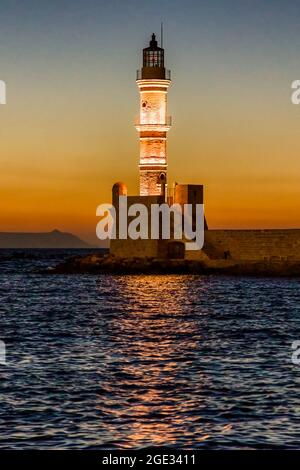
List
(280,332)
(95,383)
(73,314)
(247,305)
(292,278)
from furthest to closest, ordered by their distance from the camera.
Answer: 1. (292,278)
2. (247,305)
3. (73,314)
4. (280,332)
5. (95,383)

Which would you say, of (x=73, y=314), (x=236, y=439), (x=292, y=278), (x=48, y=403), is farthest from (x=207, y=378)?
(x=292, y=278)

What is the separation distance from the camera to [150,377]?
15844 millimetres

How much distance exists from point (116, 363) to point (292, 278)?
3018 centimetres

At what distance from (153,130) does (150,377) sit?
106 feet

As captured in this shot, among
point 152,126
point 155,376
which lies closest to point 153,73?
point 152,126

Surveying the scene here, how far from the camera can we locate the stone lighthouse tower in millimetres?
47500

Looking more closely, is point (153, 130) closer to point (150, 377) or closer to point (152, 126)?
point (152, 126)

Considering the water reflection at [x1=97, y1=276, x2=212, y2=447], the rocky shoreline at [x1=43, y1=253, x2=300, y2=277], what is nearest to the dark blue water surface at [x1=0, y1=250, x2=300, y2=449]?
the water reflection at [x1=97, y1=276, x2=212, y2=447]

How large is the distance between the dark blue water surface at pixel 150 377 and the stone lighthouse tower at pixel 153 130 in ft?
55.3

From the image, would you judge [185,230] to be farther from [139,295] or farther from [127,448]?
[127,448]

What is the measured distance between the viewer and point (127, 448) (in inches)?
440

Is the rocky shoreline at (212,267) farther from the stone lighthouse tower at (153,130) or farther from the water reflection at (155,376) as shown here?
the water reflection at (155,376)

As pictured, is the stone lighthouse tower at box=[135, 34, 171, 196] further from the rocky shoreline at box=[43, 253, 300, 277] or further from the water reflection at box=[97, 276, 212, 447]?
the water reflection at box=[97, 276, 212, 447]

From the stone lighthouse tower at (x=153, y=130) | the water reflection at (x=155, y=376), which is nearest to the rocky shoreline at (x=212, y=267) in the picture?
the stone lighthouse tower at (x=153, y=130)
